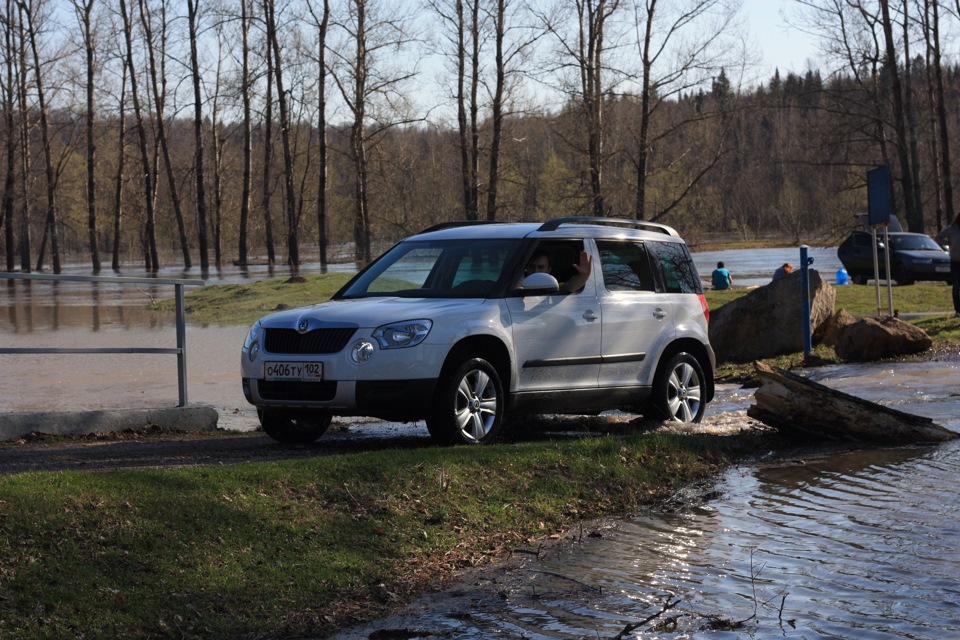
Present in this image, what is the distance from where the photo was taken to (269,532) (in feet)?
20.1

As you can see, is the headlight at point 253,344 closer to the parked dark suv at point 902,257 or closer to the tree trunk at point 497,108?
the parked dark suv at point 902,257

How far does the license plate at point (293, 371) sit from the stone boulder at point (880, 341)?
32.0ft

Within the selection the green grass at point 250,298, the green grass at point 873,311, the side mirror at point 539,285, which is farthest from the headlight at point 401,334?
the green grass at point 250,298

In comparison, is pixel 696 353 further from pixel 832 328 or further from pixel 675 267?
pixel 832 328

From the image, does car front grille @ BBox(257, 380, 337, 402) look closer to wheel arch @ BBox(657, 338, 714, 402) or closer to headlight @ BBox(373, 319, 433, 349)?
headlight @ BBox(373, 319, 433, 349)

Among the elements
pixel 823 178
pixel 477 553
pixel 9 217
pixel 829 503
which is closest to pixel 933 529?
pixel 829 503

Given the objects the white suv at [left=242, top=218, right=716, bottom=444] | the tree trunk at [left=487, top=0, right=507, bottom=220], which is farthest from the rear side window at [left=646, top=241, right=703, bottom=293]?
the tree trunk at [left=487, top=0, right=507, bottom=220]

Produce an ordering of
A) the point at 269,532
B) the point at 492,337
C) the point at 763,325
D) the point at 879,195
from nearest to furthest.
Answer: the point at 269,532
the point at 492,337
the point at 763,325
the point at 879,195

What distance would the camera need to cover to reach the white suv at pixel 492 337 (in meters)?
8.59

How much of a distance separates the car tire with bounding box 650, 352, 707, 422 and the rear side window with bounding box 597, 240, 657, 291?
0.73 metres

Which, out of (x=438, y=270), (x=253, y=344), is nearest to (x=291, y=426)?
(x=253, y=344)

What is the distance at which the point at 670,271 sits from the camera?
11.0 m

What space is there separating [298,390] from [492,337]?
1.50 metres

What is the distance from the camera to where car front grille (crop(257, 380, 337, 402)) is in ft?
28.2
